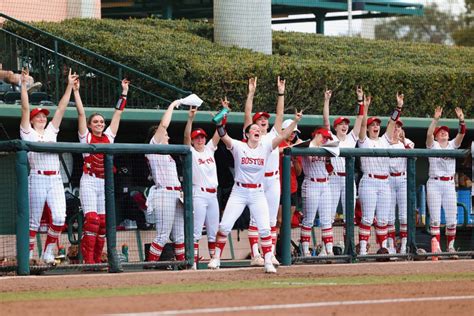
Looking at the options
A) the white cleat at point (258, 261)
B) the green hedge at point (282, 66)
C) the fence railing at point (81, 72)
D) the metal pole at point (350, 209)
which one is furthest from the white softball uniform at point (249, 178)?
the green hedge at point (282, 66)

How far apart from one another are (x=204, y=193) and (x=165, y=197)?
1.69 feet

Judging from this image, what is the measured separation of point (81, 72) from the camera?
17.3 m

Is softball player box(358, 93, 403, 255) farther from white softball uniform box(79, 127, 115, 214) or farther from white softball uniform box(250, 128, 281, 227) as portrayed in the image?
white softball uniform box(79, 127, 115, 214)

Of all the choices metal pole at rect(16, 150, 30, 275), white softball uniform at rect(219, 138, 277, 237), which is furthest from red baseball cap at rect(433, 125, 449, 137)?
metal pole at rect(16, 150, 30, 275)

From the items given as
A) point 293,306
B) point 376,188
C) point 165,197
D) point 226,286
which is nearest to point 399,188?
point 376,188

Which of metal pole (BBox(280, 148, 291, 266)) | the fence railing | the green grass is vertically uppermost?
the fence railing

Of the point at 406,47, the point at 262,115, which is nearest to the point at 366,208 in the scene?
the point at 262,115

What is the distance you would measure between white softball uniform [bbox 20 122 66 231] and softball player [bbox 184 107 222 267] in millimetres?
1683

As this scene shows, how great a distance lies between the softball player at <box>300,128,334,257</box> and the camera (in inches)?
552

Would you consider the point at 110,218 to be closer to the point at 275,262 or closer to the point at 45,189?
the point at 45,189

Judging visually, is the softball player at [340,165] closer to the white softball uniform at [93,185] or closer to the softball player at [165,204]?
the softball player at [165,204]

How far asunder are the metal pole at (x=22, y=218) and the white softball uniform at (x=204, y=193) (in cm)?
218

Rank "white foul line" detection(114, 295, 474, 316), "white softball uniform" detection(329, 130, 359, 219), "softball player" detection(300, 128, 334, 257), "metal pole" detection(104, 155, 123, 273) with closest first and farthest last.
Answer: "white foul line" detection(114, 295, 474, 316) → "metal pole" detection(104, 155, 123, 273) → "softball player" detection(300, 128, 334, 257) → "white softball uniform" detection(329, 130, 359, 219)

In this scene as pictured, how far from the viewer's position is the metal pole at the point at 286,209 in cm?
1344
